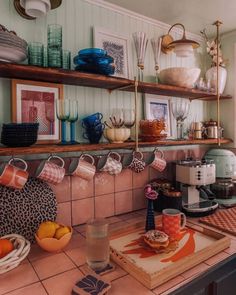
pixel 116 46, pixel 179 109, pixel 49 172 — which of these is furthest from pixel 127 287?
pixel 116 46

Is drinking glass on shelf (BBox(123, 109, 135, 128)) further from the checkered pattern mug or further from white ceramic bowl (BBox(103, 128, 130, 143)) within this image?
the checkered pattern mug

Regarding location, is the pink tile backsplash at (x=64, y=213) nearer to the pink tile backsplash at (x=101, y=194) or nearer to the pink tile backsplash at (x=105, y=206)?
the pink tile backsplash at (x=101, y=194)

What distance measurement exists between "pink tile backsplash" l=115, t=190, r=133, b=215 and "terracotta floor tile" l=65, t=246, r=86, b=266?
464 mm

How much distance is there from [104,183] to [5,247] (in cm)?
68

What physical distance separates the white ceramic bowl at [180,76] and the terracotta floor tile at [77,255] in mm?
1123

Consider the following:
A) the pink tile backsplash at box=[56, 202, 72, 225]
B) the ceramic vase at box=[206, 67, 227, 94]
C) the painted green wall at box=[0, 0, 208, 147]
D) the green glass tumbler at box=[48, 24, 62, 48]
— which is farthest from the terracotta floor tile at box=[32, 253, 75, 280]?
the ceramic vase at box=[206, 67, 227, 94]

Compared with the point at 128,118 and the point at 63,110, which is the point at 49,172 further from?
the point at 128,118

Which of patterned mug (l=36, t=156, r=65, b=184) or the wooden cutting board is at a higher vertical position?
patterned mug (l=36, t=156, r=65, b=184)

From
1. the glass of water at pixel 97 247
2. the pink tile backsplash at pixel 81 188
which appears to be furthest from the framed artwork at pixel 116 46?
the glass of water at pixel 97 247

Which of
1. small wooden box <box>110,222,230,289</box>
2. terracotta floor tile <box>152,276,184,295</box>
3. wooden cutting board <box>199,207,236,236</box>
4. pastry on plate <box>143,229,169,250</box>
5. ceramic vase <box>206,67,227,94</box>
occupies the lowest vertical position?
terracotta floor tile <box>152,276,184,295</box>

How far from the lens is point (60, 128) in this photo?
1373 mm

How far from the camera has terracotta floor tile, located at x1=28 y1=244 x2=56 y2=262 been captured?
1097 mm

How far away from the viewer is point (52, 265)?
1.03 metres

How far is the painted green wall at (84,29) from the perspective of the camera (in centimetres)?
124
